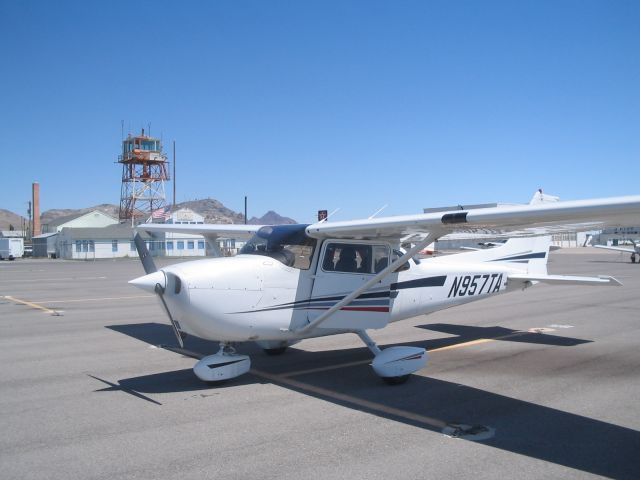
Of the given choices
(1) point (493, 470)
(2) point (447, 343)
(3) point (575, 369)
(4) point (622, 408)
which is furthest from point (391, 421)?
(2) point (447, 343)

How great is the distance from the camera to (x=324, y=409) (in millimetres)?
6148

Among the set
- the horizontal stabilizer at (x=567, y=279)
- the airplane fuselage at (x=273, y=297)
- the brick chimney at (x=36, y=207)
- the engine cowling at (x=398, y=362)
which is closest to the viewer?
the airplane fuselage at (x=273, y=297)

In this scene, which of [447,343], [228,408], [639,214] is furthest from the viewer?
[447,343]

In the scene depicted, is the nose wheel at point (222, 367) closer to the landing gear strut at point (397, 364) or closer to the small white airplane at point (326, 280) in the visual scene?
the small white airplane at point (326, 280)

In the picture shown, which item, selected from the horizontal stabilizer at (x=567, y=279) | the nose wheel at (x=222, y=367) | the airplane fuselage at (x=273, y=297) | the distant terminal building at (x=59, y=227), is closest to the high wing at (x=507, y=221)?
the airplane fuselage at (x=273, y=297)

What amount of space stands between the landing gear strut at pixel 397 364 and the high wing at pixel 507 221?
166 centimetres

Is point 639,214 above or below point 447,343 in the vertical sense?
above

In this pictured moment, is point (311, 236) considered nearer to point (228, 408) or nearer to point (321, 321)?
point (321, 321)

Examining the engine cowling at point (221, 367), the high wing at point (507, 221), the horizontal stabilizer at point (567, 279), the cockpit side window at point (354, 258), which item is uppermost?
the high wing at point (507, 221)

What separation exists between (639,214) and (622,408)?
2.43 metres

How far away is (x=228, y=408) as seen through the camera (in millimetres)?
6160

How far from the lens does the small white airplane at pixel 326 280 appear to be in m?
6.45

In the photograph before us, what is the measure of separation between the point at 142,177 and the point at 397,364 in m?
73.8

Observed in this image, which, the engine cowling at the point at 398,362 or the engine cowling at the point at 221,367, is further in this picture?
the engine cowling at the point at 398,362
